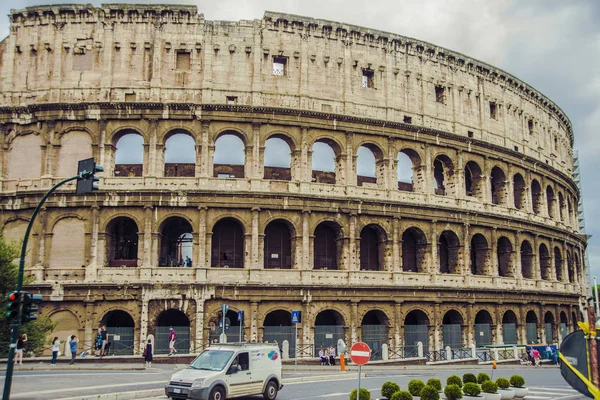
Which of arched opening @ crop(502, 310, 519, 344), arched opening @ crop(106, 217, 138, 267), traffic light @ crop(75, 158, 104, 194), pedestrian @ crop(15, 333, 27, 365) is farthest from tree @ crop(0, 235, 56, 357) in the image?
arched opening @ crop(502, 310, 519, 344)

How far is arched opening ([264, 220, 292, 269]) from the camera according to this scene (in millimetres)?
29859

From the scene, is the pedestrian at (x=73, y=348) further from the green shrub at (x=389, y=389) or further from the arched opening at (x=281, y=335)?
the green shrub at (x=389, y=389)

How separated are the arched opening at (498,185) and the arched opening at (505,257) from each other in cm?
261

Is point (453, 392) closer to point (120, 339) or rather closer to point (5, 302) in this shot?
point (5, 302)

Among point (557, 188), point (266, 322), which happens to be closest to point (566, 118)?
point (557, 188)

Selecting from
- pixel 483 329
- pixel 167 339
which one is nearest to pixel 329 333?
pixel 167 339

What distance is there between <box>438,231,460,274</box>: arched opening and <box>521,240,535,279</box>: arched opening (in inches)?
252

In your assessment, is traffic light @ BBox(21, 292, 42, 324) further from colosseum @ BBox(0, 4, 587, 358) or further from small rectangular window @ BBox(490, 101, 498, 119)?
small rectangular window @ BBox(490, 101, 498, 119)

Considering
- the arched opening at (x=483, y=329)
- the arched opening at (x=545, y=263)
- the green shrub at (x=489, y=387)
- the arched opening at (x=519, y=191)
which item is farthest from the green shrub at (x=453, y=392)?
the arched opening at (x=545, y=263)

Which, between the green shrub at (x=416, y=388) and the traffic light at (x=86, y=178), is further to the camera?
the green shrub at (x=416, y=388)

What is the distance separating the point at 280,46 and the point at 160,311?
15.3m

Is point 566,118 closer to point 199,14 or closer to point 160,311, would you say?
point 199,14

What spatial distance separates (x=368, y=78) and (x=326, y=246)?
10.1 metres

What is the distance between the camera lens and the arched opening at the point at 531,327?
116 ft
